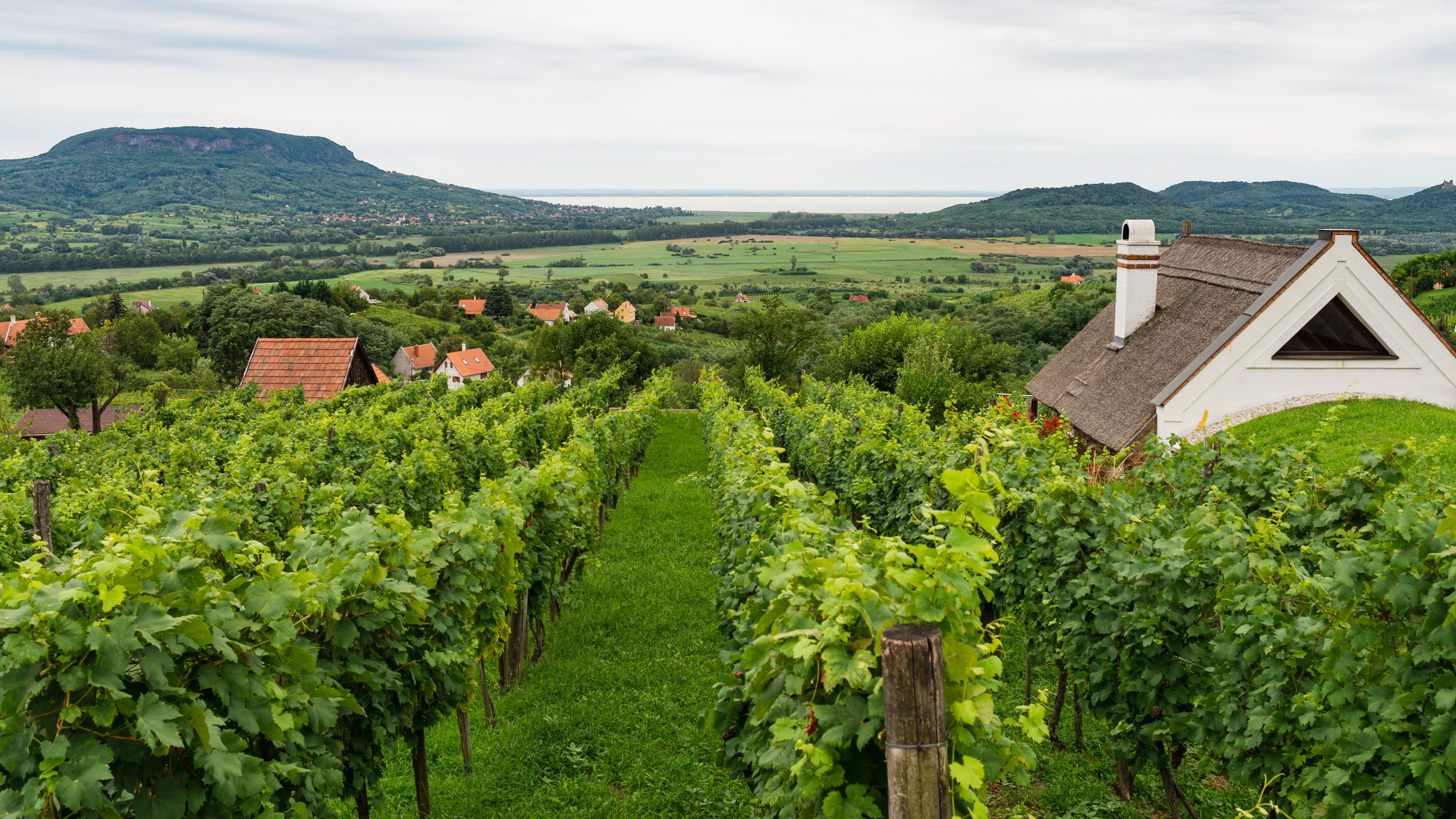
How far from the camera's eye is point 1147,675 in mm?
4668

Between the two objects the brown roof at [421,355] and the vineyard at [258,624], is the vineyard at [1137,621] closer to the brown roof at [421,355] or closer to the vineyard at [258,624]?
the vineyard at [258,624]

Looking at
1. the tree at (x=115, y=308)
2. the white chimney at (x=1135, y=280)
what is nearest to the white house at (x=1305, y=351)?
the white chimney at (x=1135, y=280)

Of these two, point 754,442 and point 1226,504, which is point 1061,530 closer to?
point 1226,504

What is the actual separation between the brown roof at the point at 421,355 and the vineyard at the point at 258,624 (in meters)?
61.8

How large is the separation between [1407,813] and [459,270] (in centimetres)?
14853

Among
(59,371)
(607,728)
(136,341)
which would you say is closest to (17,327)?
(136,341)

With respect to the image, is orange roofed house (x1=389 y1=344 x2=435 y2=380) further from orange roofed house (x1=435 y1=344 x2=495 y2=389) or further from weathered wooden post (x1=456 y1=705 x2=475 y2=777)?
weathered wooden post (x1=456 y1=705 x2=475 y2=777)

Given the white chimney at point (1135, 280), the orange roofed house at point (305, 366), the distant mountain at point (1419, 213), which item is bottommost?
the orange roofed house at point (305, 366)

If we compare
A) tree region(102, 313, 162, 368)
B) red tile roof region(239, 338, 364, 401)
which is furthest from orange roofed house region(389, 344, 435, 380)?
red tile roof region(239, 338, 364, 401)

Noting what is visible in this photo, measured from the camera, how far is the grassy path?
5.36m

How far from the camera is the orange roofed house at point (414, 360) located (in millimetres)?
67375

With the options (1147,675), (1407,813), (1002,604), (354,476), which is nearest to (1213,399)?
(1002,604)

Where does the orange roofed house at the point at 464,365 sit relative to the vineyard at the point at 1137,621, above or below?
below

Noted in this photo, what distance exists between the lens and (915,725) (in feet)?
7.18
